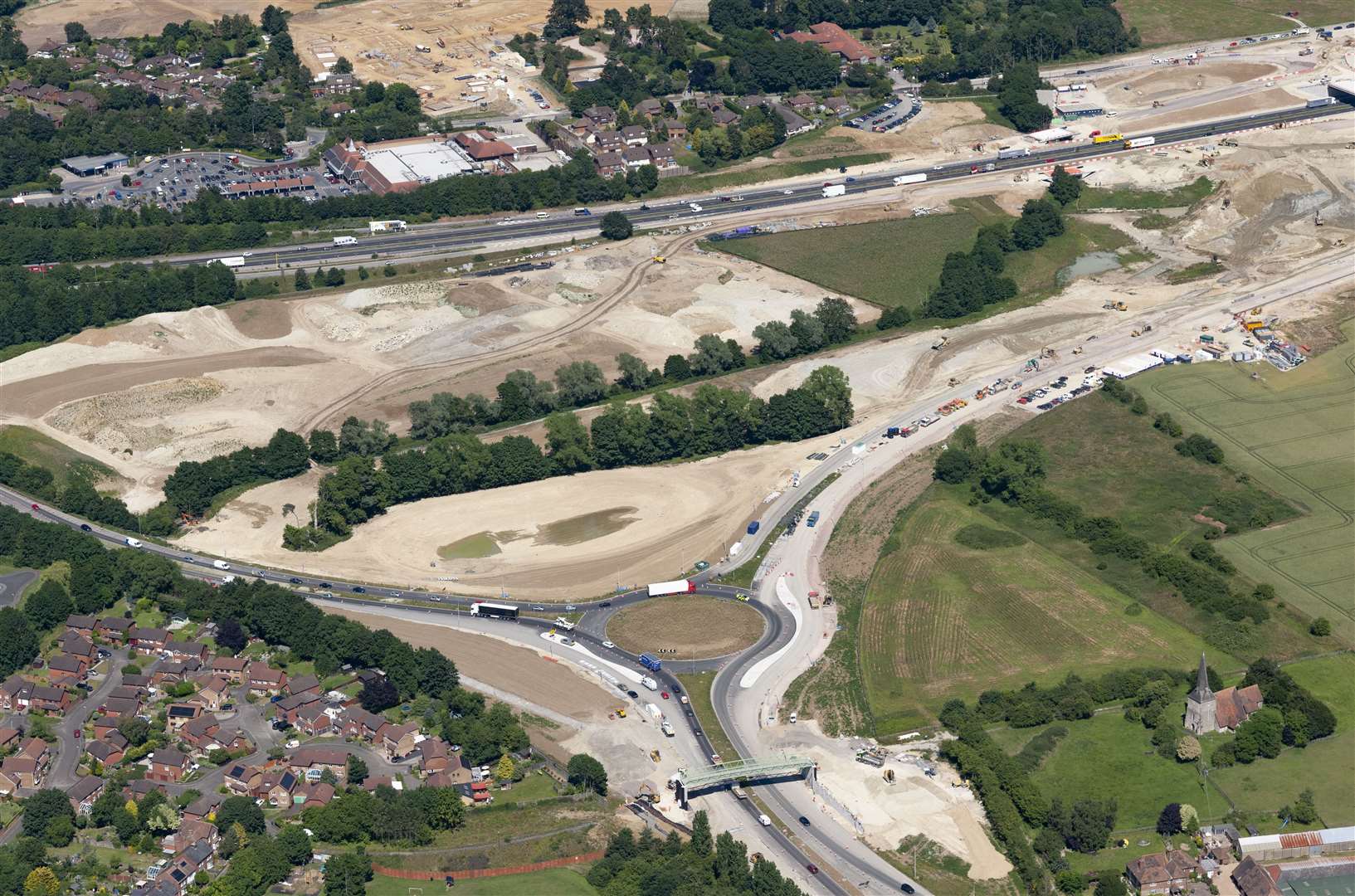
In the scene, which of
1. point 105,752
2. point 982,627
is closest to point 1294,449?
point 982,627

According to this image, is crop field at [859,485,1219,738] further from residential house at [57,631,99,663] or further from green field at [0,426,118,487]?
green field at [0,426,118,487]

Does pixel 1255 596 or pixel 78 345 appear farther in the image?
pixel 78 345

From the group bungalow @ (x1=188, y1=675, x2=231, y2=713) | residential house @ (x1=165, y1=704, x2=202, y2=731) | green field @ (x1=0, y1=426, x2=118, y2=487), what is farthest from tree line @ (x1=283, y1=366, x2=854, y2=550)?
residential house @ (x1=165, y1=704, x2=202, y2=731)

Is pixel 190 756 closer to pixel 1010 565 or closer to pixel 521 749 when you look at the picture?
pixel 521 749

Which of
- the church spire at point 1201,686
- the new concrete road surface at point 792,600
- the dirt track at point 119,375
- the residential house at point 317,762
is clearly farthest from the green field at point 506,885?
the dirt track at point 119,375

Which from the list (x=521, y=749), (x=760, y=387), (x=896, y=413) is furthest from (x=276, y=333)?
(x=521, y=749)

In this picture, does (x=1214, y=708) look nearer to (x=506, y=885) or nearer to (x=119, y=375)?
(x=506, y=885)
